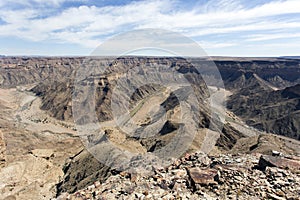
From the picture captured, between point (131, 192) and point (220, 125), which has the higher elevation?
point (131, 192)

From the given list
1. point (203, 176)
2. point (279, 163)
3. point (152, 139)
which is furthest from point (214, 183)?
point (152, 139)

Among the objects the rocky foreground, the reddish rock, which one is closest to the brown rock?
the rocky foreground

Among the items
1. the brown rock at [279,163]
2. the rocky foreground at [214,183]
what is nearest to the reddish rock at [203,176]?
the rocky foreground at [214,183]

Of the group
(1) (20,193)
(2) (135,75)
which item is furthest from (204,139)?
(2) (135,75)

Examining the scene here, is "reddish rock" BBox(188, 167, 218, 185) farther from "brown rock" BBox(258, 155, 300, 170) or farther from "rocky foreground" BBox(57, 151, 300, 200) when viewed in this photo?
"brown rock" BBox(258, 155, 300, 170)

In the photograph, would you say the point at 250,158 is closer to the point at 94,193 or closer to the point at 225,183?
the point at 225,183

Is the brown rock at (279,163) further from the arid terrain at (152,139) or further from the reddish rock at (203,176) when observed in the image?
the reddish rock at (203,176)

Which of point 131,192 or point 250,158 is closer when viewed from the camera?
point 131,192
